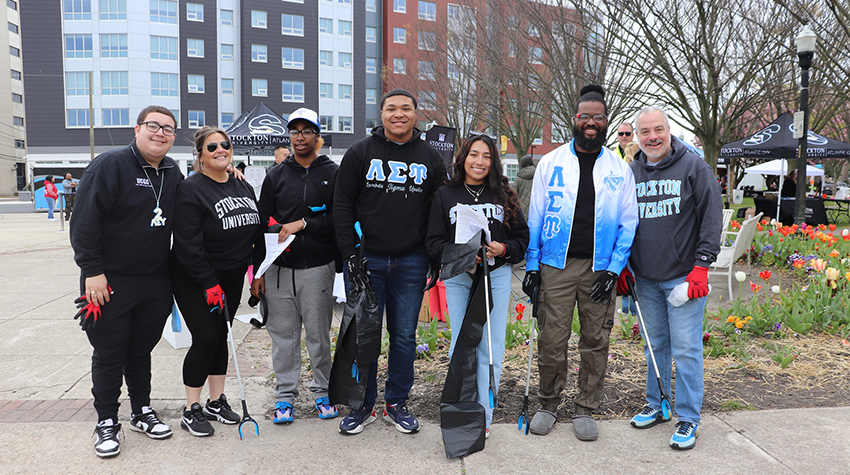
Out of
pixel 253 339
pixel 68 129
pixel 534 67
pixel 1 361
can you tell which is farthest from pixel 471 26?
pixel 68 129

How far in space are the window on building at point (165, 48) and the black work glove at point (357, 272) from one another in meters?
46.1

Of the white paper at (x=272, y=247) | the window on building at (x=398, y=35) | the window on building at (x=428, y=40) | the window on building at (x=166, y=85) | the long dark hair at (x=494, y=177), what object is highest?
the window on building at (x=398, y=35)

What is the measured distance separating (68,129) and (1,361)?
153 ft

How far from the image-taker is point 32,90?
4306 cm

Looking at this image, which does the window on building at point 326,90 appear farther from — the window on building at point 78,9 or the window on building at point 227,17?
the window on building at point 78,9

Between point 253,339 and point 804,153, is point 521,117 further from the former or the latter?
point 253,339

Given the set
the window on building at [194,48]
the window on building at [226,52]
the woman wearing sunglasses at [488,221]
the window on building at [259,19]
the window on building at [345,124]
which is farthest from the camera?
the window on building at [345,124]

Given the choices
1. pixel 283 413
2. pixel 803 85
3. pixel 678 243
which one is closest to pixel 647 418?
pixel 678 243

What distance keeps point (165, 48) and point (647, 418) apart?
47548 mm

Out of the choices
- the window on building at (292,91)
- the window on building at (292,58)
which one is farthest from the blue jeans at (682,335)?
the window on building at (292,58)

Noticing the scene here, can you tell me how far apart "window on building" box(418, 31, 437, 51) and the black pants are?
19694 millimetres

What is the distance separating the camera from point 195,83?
43625 millimetres

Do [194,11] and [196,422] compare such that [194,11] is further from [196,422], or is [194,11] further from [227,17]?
[196,422]

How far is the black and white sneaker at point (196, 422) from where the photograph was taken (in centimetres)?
345
